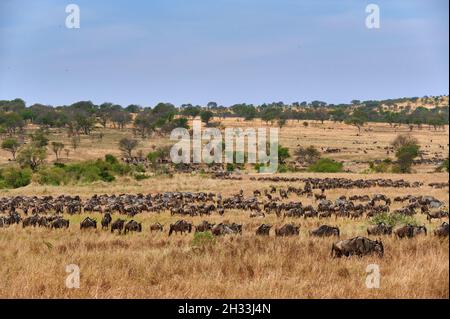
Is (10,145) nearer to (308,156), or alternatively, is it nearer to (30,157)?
(30,157)

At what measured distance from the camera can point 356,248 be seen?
11086 millimetres

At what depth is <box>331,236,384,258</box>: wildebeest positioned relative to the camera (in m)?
10.9

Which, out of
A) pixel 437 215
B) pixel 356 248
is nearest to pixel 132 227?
pixel 356 248

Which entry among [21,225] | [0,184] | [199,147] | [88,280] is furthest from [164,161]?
[88,280]

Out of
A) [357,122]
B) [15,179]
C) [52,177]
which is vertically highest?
[357,122]

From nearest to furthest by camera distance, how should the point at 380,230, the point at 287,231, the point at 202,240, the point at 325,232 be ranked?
the point at 202,240
the point at 325,232
the point at 380,230
the point at 287,231

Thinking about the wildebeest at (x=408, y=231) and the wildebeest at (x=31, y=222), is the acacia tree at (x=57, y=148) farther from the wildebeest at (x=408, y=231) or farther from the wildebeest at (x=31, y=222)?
the wildebeest at (x=408, y=231)

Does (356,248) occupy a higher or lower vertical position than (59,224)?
higher

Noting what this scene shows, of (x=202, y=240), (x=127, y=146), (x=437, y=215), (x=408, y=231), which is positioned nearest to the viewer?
(x=202, y=240)

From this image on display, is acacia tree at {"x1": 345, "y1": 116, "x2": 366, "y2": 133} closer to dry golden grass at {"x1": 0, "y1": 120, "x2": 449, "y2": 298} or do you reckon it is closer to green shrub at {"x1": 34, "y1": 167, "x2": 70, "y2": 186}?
green shrub at {"x1": 34, "y1": 167, "x2": 70, "y2": 186}

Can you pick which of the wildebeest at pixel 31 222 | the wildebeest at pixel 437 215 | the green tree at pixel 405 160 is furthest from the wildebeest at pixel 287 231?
the green tree at pixel 405 160

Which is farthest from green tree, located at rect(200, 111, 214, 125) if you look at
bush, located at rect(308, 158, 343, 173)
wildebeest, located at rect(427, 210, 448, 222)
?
wildebeest, located at rect(427, 210, 448, 222)

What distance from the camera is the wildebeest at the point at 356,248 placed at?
35.8 ft
